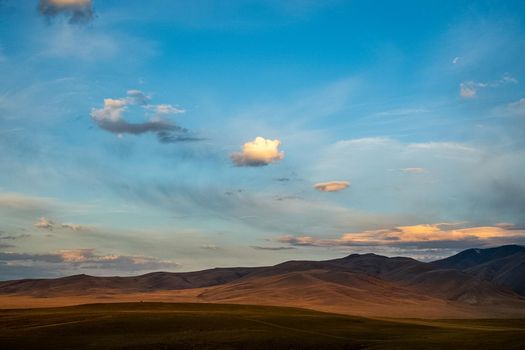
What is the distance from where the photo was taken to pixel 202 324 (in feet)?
237

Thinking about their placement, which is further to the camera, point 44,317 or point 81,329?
point 44,317

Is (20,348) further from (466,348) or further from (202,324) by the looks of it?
(466,348)

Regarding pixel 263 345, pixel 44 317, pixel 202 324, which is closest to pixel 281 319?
pixel 202 324

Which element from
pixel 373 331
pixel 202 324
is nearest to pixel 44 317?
pixel 202 324

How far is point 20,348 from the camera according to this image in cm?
5378

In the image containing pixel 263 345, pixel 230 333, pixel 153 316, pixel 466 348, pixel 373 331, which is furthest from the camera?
pixel 153 316

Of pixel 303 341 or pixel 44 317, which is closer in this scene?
pixel 303 341

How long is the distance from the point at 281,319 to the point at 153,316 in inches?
682

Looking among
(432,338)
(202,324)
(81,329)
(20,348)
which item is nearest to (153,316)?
(202,324)

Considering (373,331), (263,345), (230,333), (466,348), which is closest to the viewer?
(466,348)

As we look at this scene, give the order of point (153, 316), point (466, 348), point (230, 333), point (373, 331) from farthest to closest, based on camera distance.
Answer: point (153, 316)
point (373, 331)
point (230, 333)
point (466, 348)

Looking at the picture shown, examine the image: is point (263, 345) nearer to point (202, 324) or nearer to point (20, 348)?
point (202, 324)

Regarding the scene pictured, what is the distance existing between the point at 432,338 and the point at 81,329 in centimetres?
3738

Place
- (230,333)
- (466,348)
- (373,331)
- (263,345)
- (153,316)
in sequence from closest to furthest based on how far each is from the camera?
(466,348) → (263,345) → (230,333) → (373,331) → (153,316)
